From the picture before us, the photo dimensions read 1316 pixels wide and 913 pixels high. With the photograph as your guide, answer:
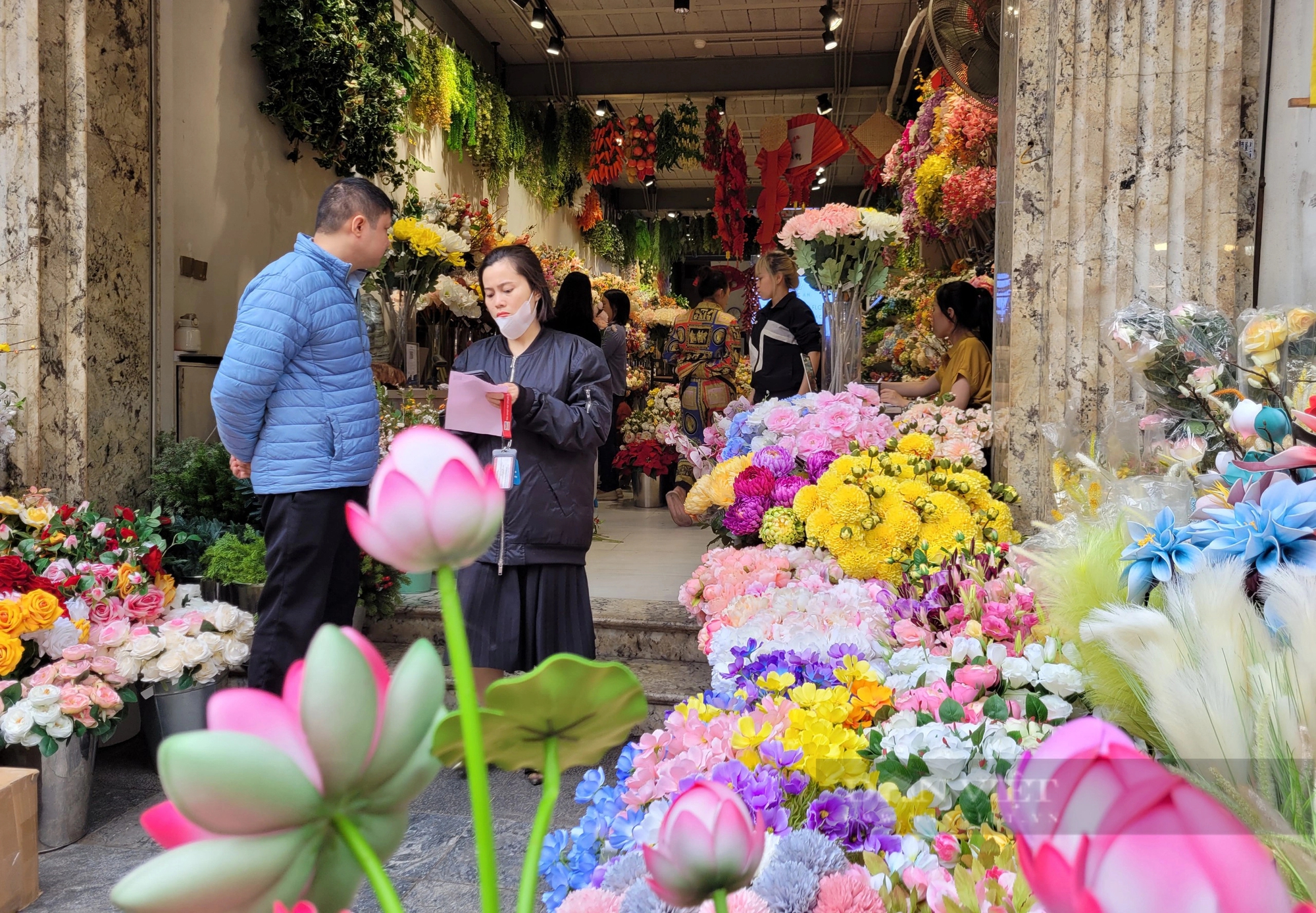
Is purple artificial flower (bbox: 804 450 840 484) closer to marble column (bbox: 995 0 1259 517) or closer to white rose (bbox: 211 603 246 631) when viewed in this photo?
marble column (bbox: 995 0 1259 517)

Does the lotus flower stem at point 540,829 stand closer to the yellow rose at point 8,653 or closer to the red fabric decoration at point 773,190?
the yellow rose at point 8,653

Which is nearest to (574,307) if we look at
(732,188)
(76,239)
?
(76,239)

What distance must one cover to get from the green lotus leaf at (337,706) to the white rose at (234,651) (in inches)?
113

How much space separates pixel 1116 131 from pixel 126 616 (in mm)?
3006

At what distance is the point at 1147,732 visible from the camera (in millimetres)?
832

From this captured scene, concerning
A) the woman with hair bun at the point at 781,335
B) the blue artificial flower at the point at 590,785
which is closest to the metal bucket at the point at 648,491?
the woman with hair bun at the point at 781,335

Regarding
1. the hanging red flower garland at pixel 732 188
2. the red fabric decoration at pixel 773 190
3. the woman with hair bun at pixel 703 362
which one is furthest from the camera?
the hanging red flower garland at pixel 732 188

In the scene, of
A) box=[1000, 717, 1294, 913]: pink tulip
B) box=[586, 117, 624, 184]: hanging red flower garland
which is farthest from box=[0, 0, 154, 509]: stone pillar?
box=[586, 117, 624, 184]: hanging red flower garland

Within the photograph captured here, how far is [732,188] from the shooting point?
9.28 metres

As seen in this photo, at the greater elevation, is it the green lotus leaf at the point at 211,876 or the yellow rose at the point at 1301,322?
the yellow rose at the point at 1301,322

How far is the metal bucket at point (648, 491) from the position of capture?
25.3 feet

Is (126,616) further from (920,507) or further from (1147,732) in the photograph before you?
(1147,732)

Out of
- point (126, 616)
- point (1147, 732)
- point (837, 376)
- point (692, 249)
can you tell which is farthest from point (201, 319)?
point (692, 249)

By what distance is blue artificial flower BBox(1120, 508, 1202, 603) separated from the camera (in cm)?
90
